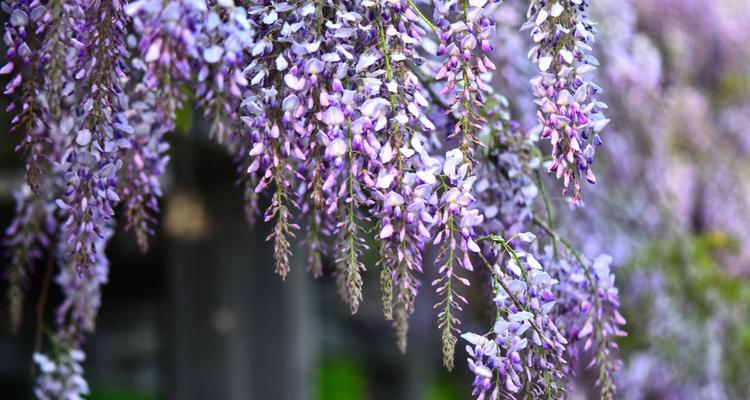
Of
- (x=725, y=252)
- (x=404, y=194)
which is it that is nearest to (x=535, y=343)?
(x=404, y=194)

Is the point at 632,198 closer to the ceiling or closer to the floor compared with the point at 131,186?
closer to the ceiling

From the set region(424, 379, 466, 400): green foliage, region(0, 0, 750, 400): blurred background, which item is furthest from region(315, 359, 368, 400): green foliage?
region(424, 379, 466, 400): green foliage

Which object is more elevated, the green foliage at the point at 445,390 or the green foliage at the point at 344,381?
the green foliage at the point at 445,390

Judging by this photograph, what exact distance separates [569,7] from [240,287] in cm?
315

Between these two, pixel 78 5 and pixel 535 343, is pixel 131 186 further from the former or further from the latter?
pixel 535 343

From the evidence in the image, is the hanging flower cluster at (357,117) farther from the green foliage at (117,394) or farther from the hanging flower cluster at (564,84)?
the green foliage at (117,394)

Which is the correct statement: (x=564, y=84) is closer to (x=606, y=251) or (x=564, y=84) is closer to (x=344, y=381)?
(x=606, y=251)

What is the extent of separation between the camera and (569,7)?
1.21m

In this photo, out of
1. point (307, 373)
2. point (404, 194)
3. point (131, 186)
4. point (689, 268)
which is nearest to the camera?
point (404, 194)

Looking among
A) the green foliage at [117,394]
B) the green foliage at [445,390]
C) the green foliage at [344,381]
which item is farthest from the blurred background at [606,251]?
the green foliage at [445,390]

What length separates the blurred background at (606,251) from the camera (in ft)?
10.0

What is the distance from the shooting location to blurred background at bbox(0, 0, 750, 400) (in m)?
3.05

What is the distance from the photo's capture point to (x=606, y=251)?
9.50 ft

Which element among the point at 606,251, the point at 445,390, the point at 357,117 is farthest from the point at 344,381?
the point at 357,117
